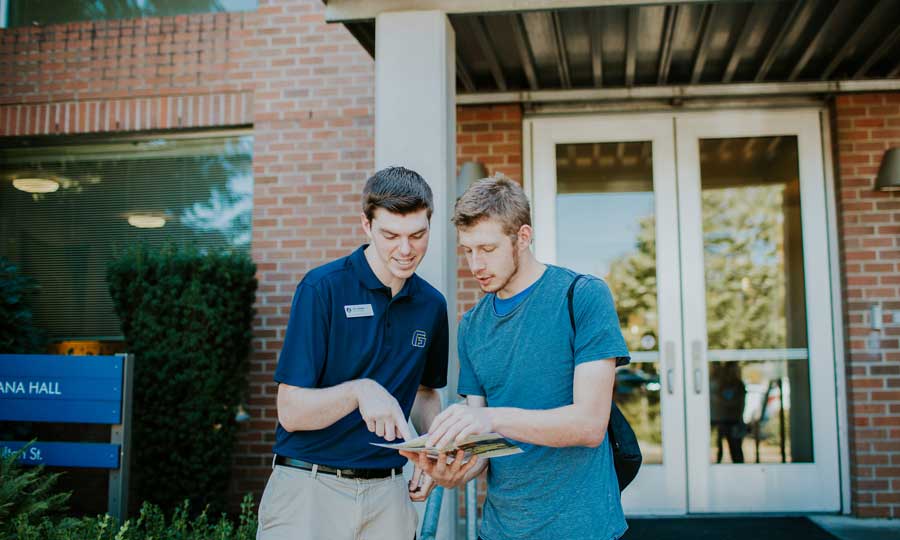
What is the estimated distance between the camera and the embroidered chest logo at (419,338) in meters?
2.33

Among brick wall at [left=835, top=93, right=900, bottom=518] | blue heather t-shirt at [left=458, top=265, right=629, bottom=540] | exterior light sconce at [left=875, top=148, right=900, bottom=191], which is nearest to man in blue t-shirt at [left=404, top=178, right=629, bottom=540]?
blue heather t-shirt at [left=458, top=265, right=629, bottom=540]

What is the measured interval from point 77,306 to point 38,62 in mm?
1936

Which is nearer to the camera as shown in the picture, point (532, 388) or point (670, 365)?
point (532, 388)

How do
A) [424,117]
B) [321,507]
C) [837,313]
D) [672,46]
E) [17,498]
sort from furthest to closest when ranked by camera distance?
[837,313] < [672,46] < [17,498] < [424,117] < [321,507]

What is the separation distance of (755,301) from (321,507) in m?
4.11

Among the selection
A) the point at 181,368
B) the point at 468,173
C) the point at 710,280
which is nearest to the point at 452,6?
the point at 468,173

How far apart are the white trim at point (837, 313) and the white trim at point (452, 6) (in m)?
2.38

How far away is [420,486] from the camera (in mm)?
2354

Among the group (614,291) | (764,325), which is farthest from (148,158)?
(764,325)

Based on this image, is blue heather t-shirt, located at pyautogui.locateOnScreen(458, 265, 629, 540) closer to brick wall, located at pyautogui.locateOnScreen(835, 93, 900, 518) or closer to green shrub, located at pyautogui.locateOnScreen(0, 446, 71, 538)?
green shrub, located at pyautogui.locateOnScreen(0, 446, 71, 538)

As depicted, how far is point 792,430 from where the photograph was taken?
5168mm

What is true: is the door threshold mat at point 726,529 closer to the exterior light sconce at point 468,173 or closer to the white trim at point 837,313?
the white trim at point 837,313

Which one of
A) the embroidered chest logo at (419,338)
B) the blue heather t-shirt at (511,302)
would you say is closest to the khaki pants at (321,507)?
the embroidered chest logo at (419,338)

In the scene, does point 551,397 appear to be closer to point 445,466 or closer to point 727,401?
point 445,466
